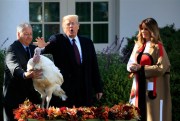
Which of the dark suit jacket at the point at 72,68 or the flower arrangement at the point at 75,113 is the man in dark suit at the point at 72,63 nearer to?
the dark suit jacket at the point at 72,68

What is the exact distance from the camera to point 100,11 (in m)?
12.4

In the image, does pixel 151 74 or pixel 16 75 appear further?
pixel 151 74

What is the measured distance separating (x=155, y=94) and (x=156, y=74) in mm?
281

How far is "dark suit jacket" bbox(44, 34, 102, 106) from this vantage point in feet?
21.5

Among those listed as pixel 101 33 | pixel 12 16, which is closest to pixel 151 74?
pixel 12 16

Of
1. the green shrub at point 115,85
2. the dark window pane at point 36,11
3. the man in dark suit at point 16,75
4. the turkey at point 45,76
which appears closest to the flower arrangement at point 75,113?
the turkey at point 45,76

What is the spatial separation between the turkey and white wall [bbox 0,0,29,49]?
3.94 metres

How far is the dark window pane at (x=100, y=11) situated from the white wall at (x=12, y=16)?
2.77m

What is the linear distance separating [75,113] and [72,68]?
1075mm

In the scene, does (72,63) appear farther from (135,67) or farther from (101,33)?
(101,33)

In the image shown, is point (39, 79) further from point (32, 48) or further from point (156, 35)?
point (156, 35)

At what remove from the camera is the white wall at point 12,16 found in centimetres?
982

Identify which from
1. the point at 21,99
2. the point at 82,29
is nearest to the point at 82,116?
the point at 21,99

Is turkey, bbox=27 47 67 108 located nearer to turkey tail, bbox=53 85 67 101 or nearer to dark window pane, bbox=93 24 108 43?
turkey tail, bbox=53 85 67 101
